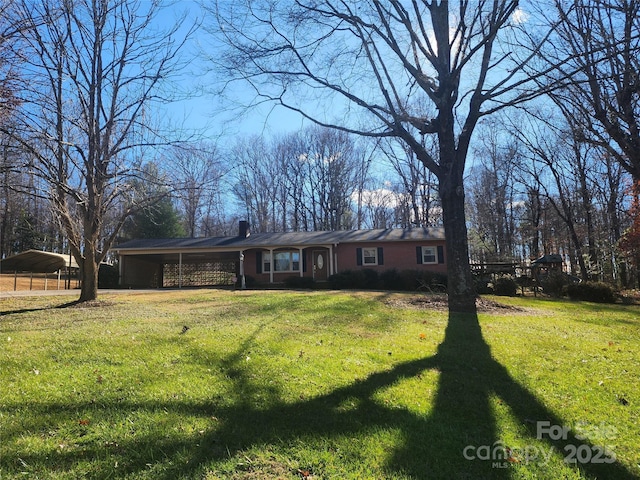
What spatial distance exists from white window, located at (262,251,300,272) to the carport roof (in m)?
12.3

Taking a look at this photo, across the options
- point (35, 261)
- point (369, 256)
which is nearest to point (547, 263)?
point (369, 256)

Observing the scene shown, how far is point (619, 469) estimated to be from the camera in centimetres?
278

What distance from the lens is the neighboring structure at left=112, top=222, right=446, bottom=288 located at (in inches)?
934

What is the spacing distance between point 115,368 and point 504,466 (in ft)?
14.1

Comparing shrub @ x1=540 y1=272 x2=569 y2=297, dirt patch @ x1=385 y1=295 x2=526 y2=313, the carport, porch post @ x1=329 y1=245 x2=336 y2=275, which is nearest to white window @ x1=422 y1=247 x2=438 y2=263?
porch post @ x1=329 y1=245 x2=336 y2=275

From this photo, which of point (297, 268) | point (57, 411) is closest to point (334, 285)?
point (297, 268)

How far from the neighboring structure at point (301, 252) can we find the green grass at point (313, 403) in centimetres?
1637

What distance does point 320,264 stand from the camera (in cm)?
2483

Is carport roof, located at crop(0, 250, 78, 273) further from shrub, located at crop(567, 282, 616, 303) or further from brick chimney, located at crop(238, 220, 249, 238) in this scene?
shrub, located at crop(567, 282, 616, 303)

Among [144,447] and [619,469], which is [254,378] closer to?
[144,447]

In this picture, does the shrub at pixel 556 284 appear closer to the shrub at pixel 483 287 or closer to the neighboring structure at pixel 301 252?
the shrub at pixel 483 287

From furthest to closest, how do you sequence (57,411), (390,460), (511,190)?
(511,190)
(57,411)
(390,460)

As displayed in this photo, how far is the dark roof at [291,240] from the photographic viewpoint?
79.2ft

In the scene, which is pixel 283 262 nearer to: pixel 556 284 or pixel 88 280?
pixel 88 280
